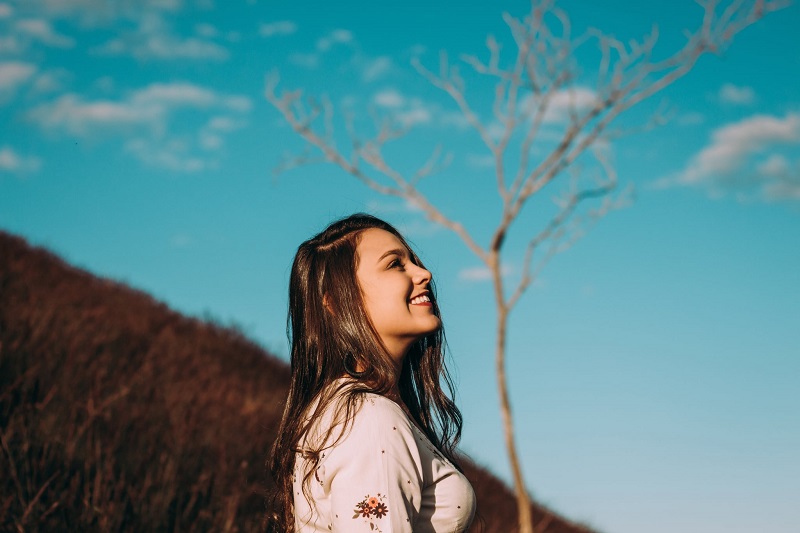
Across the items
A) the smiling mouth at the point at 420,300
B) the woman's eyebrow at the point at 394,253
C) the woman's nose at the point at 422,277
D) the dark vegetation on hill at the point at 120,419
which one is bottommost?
the dark vegetation on hill at the point at 120,419

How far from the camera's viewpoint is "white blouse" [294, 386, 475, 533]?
1.43 m

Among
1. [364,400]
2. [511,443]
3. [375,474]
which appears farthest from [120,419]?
[375,474]

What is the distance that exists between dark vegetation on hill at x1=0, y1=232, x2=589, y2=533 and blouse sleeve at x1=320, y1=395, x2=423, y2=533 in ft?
4.13

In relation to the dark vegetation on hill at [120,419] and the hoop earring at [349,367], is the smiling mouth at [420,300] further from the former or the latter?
the dark vegetation on hill at [120,419]

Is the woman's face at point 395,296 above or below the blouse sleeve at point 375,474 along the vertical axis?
above

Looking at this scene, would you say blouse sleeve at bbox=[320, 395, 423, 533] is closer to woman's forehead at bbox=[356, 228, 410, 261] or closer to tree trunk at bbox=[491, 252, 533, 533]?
woman's forehead at bbox=[356, 228, 410, 261]

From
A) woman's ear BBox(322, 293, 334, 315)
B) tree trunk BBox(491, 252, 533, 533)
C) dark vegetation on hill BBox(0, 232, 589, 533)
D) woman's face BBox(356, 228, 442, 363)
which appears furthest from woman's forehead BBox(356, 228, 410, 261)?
tree trunk BBox(491, 252, 533, 533)

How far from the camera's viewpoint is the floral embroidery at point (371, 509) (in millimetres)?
1412

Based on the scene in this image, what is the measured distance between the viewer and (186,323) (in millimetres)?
9836

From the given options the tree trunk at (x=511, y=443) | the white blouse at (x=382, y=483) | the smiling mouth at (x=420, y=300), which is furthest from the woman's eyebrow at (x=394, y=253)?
the tree trunk at (x=511, y=443)

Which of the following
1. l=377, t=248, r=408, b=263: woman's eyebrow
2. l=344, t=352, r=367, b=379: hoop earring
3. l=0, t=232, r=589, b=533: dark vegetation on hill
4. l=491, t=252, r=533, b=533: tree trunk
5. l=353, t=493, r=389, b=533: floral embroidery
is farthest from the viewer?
l=491, t=252, r=533, b=533: tree trunk

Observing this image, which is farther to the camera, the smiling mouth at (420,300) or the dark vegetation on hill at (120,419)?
the dark vegetation on hill at (120,419)

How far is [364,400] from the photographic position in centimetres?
158

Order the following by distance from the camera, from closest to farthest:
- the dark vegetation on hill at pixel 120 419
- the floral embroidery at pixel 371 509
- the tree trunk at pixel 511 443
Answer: the floral embroidery at pixel 371 509
the dark vegetation on hill at pixel 120 419
the tree trunk at pixel 511 443
